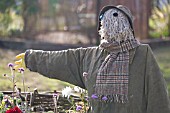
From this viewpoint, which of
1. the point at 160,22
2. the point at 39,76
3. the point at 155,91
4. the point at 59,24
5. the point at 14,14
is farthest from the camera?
the point at 160,22

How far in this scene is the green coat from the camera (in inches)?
139

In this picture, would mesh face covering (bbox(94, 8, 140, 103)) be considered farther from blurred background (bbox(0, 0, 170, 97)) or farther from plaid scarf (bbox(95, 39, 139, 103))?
blurred background (bbox(0, 0, 170, 97))

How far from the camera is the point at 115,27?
3.57 meters

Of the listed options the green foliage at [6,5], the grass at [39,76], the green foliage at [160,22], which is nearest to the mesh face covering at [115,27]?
the grass at [39,76]

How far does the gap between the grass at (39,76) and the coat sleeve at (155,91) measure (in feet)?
7.93

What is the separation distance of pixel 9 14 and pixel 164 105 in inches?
363

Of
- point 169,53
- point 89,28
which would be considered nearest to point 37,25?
point 89,28

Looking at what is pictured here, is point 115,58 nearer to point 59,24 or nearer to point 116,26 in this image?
point 116,26

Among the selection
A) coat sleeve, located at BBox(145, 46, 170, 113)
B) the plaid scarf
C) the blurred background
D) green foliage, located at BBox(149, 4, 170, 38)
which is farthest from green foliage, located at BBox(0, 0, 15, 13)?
coat sleeve, located at BBox(145, 46, 170, 113)

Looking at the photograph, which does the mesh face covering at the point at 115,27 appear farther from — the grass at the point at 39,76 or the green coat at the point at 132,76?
the grass at the point at 39,76

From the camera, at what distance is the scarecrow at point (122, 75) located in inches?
139

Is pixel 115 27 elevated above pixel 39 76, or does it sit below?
above

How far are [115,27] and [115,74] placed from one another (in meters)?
0.35

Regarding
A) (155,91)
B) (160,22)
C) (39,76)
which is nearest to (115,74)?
(155,91)
